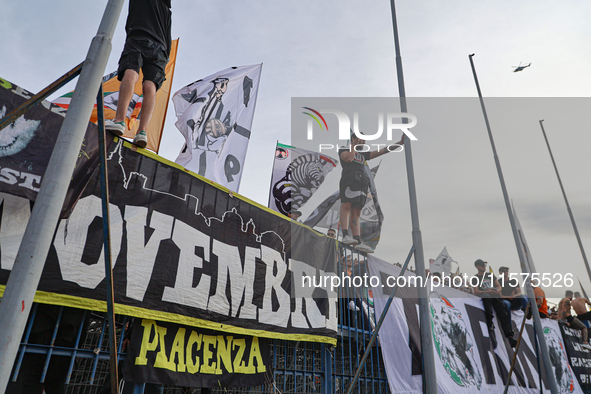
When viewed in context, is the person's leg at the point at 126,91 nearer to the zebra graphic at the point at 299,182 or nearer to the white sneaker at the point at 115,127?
the white sneaker at the point at 115,127

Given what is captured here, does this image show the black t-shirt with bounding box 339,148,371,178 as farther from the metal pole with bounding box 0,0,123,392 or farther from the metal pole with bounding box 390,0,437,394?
the metal pole with bounding box 0,0,123,392

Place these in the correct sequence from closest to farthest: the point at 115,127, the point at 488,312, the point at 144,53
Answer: the point at 115,127
the point at 144,53
the point at 488,312

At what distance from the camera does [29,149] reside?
3465 mm

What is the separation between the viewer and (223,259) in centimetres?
494

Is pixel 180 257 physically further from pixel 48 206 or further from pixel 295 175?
pixel 295 175

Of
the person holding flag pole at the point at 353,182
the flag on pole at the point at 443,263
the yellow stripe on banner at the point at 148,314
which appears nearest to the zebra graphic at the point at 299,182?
the person holding flag pole at the point at 353,182

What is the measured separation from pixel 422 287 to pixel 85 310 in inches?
169

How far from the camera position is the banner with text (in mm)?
6949

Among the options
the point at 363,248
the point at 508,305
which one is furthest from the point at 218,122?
the point at 508,305

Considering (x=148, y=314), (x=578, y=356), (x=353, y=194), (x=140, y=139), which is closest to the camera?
(x=148, y=314)

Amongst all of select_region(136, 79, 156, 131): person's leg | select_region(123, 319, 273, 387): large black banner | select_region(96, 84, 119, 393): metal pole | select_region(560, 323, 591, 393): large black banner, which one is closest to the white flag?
select_region(560, 323, 591, 393): large black banner

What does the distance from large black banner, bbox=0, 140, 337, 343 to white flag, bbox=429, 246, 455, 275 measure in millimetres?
12214

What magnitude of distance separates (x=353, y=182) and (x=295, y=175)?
8.02 feet

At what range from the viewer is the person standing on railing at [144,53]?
4.42m
